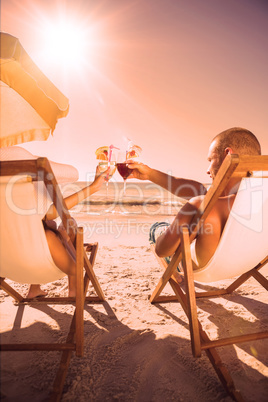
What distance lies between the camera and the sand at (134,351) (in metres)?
1.61

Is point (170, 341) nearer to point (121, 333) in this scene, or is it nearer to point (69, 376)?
point (121, 333)

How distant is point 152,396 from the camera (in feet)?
5.18

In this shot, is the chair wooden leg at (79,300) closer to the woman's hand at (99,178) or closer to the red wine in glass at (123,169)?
the woman's hand at (99,178)

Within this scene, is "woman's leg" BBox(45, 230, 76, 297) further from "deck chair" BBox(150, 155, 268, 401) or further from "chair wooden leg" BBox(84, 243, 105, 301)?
"deck chair" BBox(150, 155, 268, 401)

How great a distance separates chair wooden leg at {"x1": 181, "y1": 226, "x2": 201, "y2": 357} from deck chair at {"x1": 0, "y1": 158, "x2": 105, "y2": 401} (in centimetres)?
77

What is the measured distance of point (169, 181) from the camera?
8.80ft

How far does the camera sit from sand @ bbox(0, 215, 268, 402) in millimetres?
1606

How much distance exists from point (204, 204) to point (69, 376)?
5.06 ft

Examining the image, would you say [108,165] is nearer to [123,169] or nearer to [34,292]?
[123,169]

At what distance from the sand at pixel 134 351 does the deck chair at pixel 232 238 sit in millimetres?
228

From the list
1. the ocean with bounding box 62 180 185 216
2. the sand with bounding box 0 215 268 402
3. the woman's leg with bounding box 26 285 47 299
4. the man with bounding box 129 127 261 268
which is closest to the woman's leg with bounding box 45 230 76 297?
the sand with bounding box 0 215 268 402

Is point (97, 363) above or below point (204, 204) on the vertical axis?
below

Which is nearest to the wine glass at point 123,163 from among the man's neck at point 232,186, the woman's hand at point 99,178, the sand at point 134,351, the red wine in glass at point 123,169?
the red wine in glass at point 123,169

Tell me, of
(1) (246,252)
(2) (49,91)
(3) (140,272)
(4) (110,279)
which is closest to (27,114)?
(2) (49,91)
